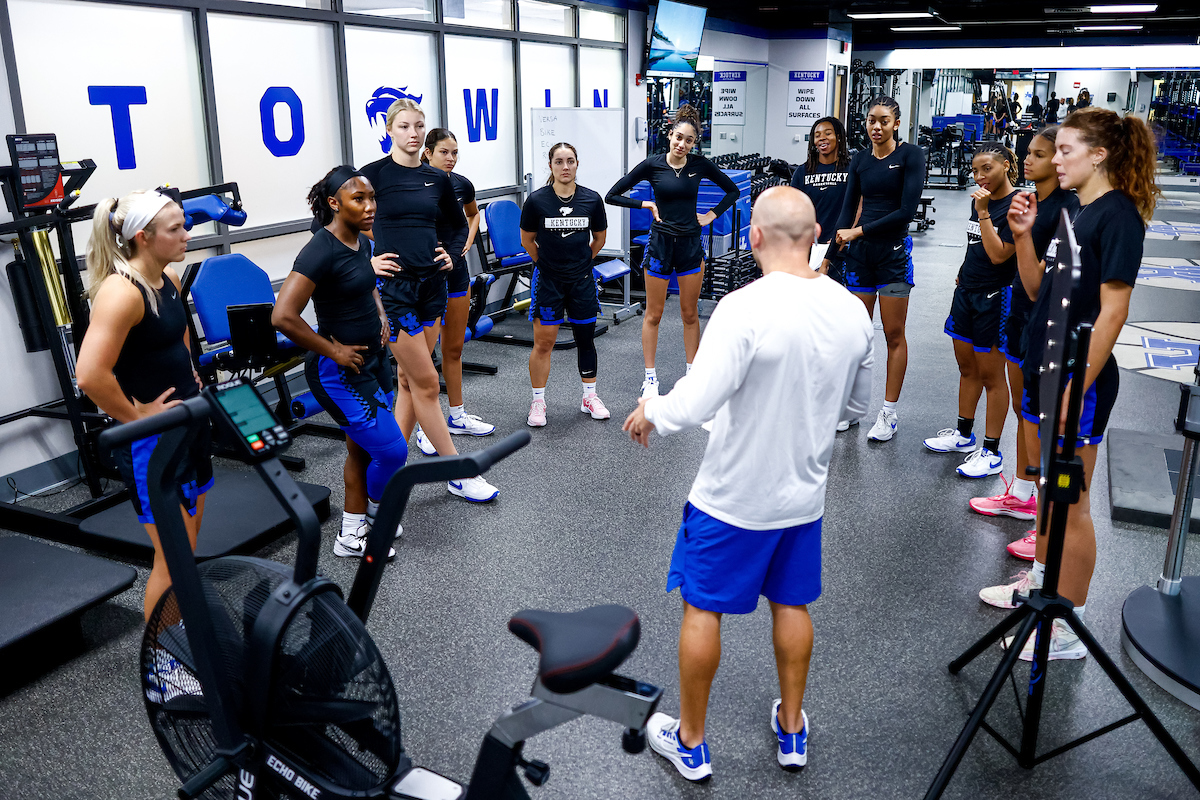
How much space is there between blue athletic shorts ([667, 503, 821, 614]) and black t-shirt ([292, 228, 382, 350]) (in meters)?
1.49

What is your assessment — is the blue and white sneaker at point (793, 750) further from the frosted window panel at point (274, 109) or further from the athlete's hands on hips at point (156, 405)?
the frosted window panel at point (274, 109)

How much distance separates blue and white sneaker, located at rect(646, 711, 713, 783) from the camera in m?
2.18

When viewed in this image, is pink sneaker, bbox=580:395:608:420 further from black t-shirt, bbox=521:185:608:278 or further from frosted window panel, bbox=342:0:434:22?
frosted window panel, bbox=342:0:434:22

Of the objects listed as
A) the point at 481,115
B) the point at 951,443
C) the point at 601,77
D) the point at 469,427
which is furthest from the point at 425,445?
the point at 601,77

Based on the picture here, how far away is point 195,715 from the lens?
1.75 meters

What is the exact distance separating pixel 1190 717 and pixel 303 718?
234 cm

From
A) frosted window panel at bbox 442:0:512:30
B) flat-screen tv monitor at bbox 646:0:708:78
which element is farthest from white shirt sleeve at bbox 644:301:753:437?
flat-screen tv monitor at bbox 646:0:708:78

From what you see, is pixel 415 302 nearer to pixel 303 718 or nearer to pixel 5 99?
pixel 5 99

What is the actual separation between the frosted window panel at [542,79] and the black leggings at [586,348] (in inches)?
95.4

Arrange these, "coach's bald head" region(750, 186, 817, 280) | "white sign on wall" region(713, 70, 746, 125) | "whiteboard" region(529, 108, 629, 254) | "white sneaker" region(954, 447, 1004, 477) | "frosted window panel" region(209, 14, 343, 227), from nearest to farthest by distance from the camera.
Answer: "coach's bald head" region(750, 186, 817, 280), "white sneaker" region(954, 447, 1004, 477), "frosted window panel" region(209, 14, 343, 227), "whiteboard" region(529, 108, 629, 254), "white sign on wall" region(713, 70, 746, 125)

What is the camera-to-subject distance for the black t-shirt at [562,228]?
465 centimetres

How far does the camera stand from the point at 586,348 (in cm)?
483

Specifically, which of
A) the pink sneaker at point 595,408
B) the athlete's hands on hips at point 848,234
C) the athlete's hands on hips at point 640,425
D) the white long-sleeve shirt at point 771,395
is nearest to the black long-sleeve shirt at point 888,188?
the athlete's hands on hips at point 848,234

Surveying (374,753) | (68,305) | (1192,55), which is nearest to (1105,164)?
(374,753)
